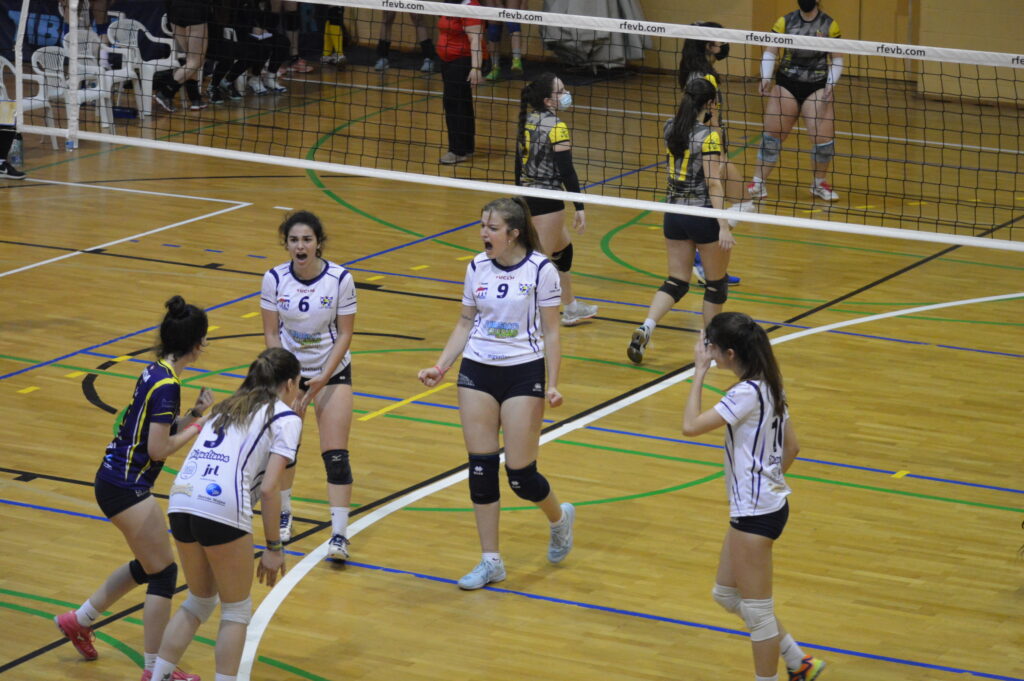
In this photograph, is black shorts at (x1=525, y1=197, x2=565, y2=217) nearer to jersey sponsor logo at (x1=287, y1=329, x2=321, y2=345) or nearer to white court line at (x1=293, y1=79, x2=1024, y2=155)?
jersey sponsor logo at (x1=287, y1=329, x2=321, y2=345)

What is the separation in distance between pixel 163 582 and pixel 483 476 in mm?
1599

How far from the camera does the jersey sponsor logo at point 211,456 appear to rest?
5.41 metres

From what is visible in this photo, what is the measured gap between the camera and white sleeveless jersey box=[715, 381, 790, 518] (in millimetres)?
5488

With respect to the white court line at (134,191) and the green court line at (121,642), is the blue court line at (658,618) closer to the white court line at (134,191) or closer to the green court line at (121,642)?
the green court line at (121,642)

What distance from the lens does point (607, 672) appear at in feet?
19.9

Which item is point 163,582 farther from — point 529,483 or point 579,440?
point 579,440

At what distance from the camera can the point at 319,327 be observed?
278 inches

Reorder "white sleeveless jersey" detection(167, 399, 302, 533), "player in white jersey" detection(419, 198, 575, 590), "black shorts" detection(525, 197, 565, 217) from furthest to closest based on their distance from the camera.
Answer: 1. "black shorts" detection(525, 197, 565, 217)
2. "player in white jersey" detection(419, 198, 575, 590)
3. "white sleeveless jersey" detection(167, 399, 302, 533)

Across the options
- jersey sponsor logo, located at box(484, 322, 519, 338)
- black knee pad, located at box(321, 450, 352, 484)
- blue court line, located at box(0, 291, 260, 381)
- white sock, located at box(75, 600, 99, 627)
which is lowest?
white sock, located at box(75, 600, 99, 627)

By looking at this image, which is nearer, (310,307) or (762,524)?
(762,524)

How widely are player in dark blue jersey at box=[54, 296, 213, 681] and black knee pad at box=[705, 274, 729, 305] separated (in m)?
4.92

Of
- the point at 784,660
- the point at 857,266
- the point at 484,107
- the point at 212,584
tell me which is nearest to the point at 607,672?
the point at 784,660

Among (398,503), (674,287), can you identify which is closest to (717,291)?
(674,287)

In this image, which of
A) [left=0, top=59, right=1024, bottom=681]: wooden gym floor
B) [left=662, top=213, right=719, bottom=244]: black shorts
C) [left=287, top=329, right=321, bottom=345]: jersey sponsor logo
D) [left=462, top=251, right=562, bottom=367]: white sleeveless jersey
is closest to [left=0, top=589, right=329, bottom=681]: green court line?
[left=0, top=59, right=1024, bottom=681]: wooden gym floor
